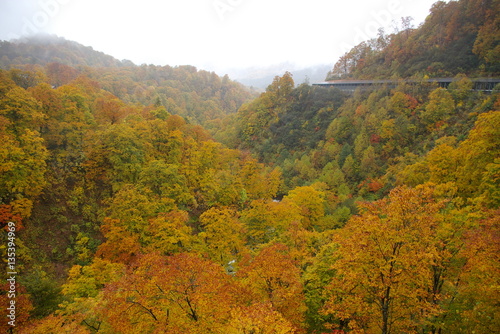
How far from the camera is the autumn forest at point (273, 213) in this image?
1119cm

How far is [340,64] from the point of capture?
79.1 m

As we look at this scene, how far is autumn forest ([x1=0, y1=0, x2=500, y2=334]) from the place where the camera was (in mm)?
11188

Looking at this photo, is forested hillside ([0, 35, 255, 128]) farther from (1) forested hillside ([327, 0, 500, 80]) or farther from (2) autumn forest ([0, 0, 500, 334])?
(1) forested hillside ([327, 0, 500, 80])

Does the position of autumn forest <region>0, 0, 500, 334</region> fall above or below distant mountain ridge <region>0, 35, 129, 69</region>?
below

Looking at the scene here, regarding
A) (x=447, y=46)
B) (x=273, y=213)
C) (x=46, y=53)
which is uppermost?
(x=46, y=53)

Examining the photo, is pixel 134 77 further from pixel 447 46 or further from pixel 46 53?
pixel 447 46

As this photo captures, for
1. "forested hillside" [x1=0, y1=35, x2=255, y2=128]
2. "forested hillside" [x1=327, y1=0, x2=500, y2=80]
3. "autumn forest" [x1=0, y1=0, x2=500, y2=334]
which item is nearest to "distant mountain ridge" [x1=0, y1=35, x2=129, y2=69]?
"forested hillside" [x1=0, y1=35, x2=255, y2=128]

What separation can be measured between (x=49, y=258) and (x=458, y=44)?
71666 mm

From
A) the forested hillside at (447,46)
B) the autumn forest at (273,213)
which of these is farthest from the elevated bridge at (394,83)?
the forested hillside at (447,46)

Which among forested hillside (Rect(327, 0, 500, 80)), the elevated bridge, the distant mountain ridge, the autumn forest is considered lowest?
the autumn forest

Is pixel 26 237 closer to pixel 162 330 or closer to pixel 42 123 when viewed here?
pixel 42 123

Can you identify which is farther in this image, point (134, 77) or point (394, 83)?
point (134, 77)

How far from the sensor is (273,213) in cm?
2858

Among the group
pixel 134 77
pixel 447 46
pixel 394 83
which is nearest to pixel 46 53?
pixel 134 77
